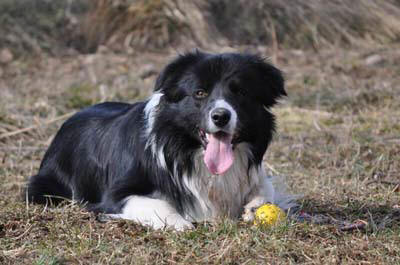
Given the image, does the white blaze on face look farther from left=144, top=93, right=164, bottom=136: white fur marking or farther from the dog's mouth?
left=144, top=93, right=164, bottom=136: white fur marking

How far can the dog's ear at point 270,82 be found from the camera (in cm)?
509

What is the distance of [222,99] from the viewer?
4711 mm

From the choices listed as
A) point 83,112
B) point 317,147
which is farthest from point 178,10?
point 83,112

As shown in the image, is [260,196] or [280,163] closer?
[260,196]

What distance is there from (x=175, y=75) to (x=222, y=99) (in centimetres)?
46

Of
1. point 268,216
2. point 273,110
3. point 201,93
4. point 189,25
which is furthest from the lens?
point 189,25

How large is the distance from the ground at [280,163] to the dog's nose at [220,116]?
0.59m

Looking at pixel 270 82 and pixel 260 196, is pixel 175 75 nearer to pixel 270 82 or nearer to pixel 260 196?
pixel 270 82

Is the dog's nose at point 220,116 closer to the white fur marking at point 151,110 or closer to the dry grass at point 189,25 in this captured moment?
the white fur marking at point 151,110

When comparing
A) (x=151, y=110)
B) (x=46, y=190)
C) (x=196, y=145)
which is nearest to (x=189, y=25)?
(x=46, y=190)

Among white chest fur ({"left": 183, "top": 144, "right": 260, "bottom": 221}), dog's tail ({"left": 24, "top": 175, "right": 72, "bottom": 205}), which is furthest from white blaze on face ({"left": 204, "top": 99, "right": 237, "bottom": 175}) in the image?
dog's tail ({"left": 24, "top": 175, "right": 72, "bottom": 205})

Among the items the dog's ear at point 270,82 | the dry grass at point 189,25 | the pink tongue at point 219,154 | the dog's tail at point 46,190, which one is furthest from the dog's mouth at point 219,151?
the dry grass at point 189,25

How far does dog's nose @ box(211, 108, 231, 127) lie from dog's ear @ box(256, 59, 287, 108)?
0.56m

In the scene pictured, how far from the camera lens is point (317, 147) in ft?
25.3
